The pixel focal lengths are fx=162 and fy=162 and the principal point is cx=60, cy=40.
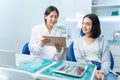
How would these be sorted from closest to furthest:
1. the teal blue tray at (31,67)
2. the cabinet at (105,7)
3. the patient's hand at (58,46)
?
the teal blue tray at (31,67) < the patient's hand at (58,46) < the cabinet at (105,7)

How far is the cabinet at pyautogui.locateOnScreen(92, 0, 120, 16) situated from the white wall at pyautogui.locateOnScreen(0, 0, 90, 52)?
0.30 metres

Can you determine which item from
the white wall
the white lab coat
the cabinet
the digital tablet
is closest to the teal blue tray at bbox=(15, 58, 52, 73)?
the digital tablet

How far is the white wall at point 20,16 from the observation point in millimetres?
2881

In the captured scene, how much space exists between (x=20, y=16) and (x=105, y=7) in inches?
72.4

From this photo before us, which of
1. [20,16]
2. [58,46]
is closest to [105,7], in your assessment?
[20,16]

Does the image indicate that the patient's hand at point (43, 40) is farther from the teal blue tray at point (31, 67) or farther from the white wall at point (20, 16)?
the white wall at point (20, 16)

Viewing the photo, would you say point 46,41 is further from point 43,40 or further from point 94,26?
point 94,26

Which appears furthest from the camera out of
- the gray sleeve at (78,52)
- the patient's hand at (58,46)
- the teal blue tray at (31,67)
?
the patient's hand at (58,46)

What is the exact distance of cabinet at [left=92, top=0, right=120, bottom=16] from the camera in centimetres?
340

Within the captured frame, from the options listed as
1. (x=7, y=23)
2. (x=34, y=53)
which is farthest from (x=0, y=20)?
(x=34, y=53)

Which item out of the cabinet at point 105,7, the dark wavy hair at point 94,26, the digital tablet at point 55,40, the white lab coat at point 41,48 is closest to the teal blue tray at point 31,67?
the digital tablet at point 55,40

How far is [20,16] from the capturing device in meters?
3.16

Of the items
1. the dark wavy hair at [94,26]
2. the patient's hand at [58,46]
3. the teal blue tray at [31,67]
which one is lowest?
the teal blue tray at [31,67]

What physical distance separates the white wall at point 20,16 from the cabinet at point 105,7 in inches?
11.7
